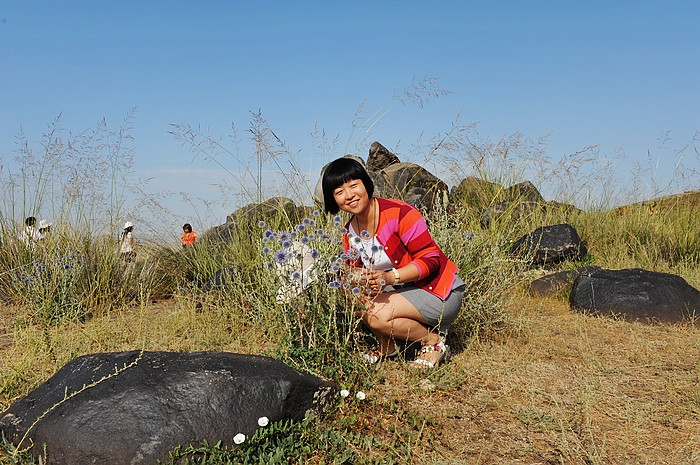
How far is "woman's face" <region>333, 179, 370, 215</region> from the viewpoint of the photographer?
11.1 ft

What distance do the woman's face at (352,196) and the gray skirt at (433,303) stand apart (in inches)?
23.9

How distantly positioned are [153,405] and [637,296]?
15.1 ft

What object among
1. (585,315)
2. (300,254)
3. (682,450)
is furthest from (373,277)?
(585,315)

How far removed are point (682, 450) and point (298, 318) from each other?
213cm

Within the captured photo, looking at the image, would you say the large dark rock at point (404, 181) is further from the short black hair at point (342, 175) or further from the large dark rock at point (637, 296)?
the short black hair at point (342, 175)

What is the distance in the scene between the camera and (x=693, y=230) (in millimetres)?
7789

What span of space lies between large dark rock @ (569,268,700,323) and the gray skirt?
7.92ft

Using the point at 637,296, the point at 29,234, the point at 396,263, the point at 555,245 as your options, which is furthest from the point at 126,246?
the point at 637,296

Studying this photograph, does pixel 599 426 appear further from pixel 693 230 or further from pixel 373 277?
pixel 693 230

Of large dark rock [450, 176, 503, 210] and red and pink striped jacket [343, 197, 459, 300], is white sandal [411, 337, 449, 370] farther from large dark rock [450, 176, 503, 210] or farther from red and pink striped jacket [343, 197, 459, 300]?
large dark rock [450, 176, 503, 210]

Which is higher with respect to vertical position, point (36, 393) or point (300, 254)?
point (300, 254)

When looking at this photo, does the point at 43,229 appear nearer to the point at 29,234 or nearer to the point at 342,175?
the point at 29,234

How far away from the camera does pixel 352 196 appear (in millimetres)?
3387

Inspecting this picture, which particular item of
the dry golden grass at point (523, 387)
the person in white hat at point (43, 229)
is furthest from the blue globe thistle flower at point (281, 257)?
the person in white hat at point (43, 229)
